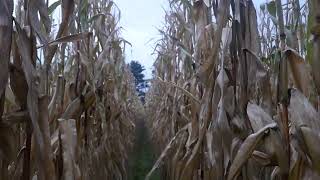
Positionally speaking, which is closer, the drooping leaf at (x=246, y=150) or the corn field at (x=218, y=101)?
the corn field at (x=218, y=101)

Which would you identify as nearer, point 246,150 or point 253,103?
point 246,150

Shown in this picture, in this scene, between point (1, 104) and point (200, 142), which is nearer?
point (1, 104)

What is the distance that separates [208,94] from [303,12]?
1530mm

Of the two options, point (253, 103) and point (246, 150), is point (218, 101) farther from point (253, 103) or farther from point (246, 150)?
point (246, 150)

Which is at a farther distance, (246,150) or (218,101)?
(218,101)

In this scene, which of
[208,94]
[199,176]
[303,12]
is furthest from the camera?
[303,12]

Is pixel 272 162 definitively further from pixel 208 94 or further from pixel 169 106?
pixel 169 106

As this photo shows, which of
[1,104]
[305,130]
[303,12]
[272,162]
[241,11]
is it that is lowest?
[272,162]

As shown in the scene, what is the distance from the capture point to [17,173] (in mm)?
1403

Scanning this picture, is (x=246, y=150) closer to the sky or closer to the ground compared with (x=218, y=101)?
closer to the ground

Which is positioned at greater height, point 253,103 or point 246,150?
point 253,103

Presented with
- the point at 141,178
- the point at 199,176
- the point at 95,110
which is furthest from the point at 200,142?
the point at 141,178

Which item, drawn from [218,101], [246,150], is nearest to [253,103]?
[218,101]

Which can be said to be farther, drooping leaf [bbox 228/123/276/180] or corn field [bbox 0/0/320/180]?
drooping leaf [bbox 228/123/276/180]
